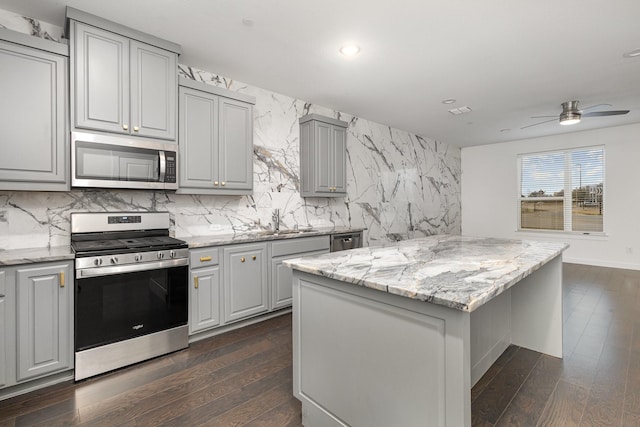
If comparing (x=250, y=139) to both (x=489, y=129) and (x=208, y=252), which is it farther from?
(x=489, y=129)

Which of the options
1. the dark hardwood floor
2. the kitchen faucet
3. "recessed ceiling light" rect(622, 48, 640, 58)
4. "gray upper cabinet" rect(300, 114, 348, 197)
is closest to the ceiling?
"recessed ceiling light" rect(622, 48, 640, 58)

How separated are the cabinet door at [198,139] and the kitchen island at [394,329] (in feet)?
5.44

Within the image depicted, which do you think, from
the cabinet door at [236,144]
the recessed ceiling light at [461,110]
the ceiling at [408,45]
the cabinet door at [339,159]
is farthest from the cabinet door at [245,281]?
the recessed ceiling light at [461,110]

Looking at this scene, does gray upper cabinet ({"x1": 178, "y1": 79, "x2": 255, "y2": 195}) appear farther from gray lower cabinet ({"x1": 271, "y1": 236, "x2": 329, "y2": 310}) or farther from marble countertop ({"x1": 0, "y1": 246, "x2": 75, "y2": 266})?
marble countertop ({"x1": 0, "y1": 246, "x2": 75, "y2": 266})

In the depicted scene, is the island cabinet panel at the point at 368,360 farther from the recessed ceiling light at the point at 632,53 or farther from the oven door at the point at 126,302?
the recessed ceiling light at the point at 632,53

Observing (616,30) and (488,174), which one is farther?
(488,174)

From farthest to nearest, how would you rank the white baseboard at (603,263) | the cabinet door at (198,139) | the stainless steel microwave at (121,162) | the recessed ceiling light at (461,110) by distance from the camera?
the white baseboard at (603,263), the recessed ceiling light at (461,110), the cabinet door at (198,139), the stainless steel microwave at (121,162)

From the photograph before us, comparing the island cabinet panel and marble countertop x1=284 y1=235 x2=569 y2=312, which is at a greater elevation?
marble countertop x1=284 y1=235 x2=569 y2=312

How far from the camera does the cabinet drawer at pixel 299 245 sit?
10.8 ft

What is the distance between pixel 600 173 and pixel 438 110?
383 cm

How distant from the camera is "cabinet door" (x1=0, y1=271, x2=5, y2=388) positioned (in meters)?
1.88

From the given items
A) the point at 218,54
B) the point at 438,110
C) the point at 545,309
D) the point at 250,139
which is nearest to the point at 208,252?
the point at 250,139

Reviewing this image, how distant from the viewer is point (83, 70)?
224 cm

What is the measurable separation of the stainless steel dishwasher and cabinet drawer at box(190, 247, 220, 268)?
149 cm
